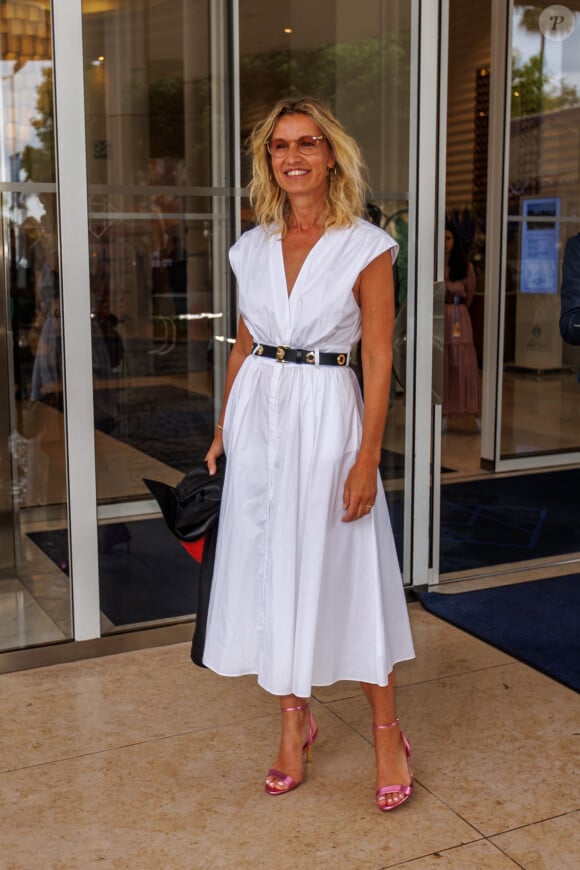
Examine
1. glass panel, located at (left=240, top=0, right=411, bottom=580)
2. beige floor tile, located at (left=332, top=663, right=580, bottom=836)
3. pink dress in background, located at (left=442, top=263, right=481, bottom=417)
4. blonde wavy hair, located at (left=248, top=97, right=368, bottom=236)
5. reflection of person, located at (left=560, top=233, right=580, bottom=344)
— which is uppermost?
glass panel, located at (left=240, top=0, right=411, bottom=580)

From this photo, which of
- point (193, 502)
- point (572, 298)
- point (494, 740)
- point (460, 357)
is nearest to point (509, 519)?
point (460, 357)

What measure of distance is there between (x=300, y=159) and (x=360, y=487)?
34.3 inches

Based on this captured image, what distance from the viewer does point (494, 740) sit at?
335 centimetres

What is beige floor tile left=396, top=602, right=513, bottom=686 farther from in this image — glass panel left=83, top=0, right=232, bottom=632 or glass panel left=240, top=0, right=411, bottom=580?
glass panel left=83, top=0, right=232, bottom=632

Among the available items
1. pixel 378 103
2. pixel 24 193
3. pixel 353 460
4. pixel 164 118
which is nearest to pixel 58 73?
pixel 24 193

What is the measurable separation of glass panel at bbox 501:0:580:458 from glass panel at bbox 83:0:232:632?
11.5 ft

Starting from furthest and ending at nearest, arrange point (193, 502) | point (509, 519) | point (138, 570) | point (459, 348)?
point (459, 348) < point (509, 519) < point (138, 570) < point (193, 502)

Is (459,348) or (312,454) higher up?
(312,454)

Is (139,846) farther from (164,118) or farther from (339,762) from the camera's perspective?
(164,118)

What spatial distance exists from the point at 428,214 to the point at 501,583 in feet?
5.57

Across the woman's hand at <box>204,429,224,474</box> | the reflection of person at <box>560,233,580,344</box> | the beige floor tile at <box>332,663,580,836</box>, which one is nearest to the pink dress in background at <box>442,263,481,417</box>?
the beige floor tile at <box>332,663,580,836</box>

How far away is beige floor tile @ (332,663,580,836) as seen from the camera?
2.95 meters

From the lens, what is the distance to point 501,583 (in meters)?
4.96

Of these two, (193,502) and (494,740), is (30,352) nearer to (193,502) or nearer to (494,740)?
(193,502)
